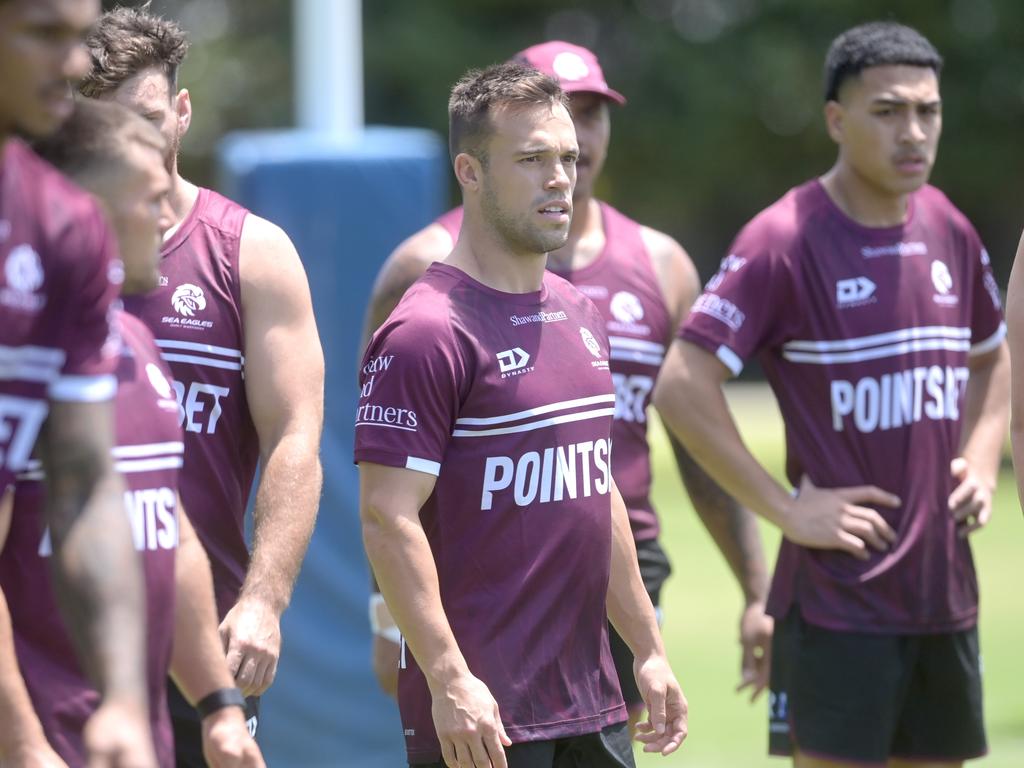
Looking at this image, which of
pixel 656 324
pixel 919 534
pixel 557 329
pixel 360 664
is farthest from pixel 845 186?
pixel 360 664

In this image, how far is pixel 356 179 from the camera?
25.1ft

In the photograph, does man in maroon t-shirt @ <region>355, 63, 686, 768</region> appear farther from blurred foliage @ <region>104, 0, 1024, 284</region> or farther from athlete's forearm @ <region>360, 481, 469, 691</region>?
blurred foliage @ <region>104, 0, 1024, 284</region>

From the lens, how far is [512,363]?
159 inches

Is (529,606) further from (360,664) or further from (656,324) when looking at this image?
(360,664)

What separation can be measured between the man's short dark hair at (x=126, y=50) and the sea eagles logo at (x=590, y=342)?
120 centimetres

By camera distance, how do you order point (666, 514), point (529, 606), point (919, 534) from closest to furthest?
point (529, 606)
point (919, 534)
point (666, 514)

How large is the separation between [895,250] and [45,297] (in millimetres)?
3265

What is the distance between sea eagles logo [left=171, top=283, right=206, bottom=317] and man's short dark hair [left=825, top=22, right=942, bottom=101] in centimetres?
242

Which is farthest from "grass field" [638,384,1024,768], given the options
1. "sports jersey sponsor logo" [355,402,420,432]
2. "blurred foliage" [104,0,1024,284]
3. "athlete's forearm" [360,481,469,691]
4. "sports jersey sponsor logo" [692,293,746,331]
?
"blurred foliage" [104,0,1024,284]

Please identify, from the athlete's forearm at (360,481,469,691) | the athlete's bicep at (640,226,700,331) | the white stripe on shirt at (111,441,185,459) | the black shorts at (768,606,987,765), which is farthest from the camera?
the athlete's bicep at (640,226,700,331)

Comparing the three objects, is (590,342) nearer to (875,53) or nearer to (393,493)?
(393,493)

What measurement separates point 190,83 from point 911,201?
1113 inches

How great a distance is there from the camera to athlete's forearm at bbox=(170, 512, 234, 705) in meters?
3.32

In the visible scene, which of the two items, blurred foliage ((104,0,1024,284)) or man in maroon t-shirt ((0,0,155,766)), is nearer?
man in maroon t-shirt ((0,0,155,766))
